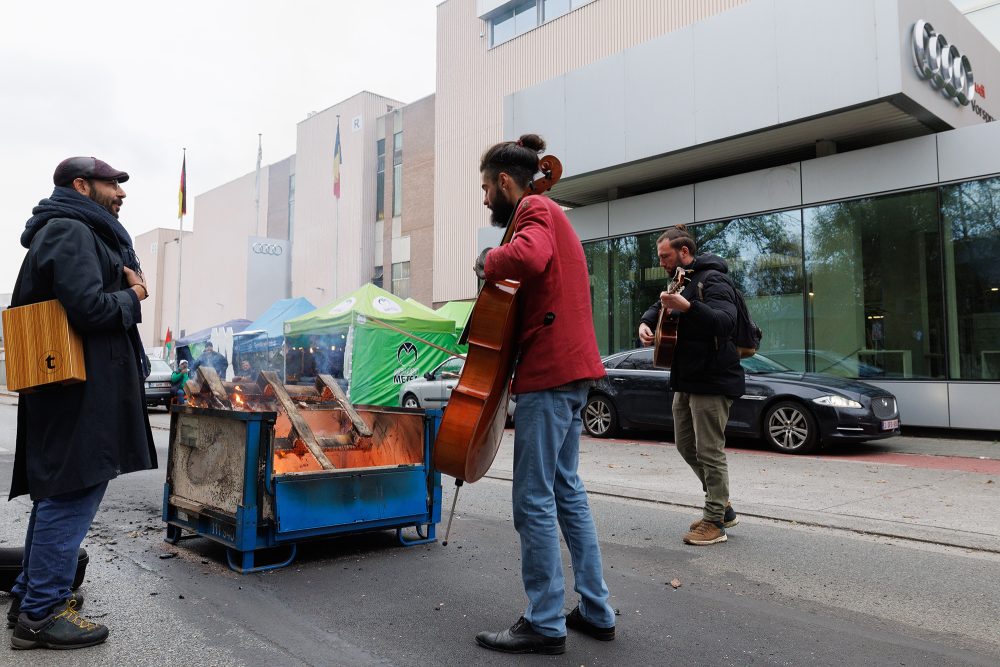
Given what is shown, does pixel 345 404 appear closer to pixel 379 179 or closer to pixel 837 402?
pixel 837 402

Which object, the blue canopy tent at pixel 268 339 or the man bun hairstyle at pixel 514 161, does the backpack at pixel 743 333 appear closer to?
the man bun hairstyle at pixel 514 161

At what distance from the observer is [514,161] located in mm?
3113

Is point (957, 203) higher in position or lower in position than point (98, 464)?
higher

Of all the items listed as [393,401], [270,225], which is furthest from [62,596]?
[270,225]

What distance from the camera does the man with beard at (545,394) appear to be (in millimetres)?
2912

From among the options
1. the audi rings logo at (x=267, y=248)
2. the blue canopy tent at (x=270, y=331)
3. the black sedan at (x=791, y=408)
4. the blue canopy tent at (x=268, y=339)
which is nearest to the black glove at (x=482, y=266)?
the black sedan at (x=791, y=408)

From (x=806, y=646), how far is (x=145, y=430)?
2991mm

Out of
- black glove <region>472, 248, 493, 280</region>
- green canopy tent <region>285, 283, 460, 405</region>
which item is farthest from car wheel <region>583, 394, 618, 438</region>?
black glove <region>472, 248, 493, 280</region>

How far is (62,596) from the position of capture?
10.1ft

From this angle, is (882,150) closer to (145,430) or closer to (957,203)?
(957,203)

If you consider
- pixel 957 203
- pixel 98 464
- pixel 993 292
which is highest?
pixel 957 203

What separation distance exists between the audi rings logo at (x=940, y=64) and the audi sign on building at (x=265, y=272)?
1439 inches

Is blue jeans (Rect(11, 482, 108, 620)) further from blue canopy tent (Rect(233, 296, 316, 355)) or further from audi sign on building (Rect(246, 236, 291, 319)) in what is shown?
audi sign on building (Rect(246, 236, 291, 319))

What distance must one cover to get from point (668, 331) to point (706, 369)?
13.6 inches
